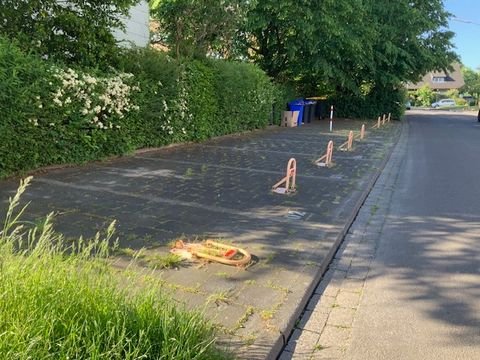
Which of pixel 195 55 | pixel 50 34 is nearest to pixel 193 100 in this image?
pixel 195 55

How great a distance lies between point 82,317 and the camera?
99.1 inches

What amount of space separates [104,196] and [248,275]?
3.30 metres

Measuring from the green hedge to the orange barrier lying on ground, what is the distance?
4102 mm

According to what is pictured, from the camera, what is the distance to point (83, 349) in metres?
2.34

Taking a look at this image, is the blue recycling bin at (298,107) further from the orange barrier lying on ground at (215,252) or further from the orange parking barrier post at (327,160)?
the orange barrier lying on ground at (215,252)

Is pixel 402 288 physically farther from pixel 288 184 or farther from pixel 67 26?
pixel 67 26

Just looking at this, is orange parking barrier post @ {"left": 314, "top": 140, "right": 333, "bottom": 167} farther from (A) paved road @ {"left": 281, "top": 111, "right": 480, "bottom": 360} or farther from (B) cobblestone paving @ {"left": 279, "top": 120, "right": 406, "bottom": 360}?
(B) cobblestone paving @ {"left": 279, "top": 120, "right": 406, "bottom": 360}

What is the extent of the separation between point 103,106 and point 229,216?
4506mm

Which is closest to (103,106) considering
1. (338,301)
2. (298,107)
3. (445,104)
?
(338,301)

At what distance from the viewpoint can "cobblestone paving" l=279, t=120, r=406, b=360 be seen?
10.8 feet

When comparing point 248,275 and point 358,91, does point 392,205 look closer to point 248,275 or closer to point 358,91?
point 248,275

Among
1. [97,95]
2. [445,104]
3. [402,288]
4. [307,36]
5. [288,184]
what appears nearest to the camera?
[402,288]

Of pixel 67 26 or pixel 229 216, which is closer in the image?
pixel 229 216

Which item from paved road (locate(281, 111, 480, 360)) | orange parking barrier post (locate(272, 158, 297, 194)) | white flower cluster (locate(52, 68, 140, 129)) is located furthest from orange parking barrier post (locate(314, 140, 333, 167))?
white flower cluster (locate(52, 68, 140, 129))
